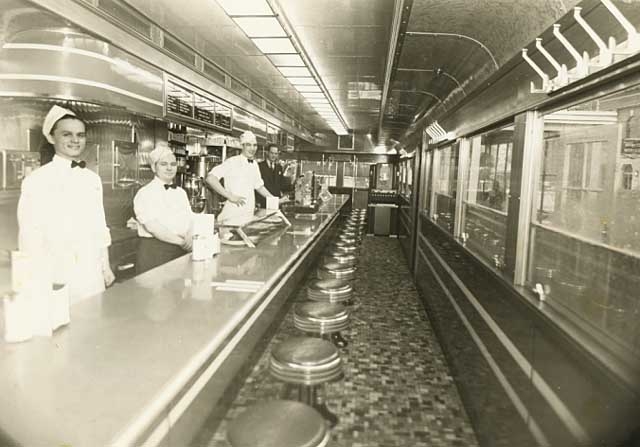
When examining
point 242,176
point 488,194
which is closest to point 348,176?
point 242,176

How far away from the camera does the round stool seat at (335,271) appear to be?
4.12 metres

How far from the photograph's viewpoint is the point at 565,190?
9.11 feet

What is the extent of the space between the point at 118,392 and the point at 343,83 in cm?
572

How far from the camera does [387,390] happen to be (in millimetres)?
3525

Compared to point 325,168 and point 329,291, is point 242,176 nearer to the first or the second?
point 329,291

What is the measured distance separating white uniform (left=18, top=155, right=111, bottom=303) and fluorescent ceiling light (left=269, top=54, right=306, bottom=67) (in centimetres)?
232

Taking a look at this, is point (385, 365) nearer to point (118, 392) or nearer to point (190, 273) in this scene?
point (190, 273)

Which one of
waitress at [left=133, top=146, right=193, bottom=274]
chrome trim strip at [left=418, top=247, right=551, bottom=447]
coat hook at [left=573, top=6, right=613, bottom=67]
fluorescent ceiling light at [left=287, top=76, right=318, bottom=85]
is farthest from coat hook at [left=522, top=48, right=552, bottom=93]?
fluorescent ceiling light at [left=287, top=76, right=318, bottom=85]

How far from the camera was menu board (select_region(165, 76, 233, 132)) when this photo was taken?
15.8 ft

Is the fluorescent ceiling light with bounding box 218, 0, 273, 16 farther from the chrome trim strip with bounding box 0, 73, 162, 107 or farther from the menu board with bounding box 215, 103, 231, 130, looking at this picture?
the menu board with bounding box 215, 103, 231, 130

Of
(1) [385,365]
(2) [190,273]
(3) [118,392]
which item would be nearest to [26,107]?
(2) [190,273]

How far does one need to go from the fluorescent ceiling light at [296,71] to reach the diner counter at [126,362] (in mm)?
3145

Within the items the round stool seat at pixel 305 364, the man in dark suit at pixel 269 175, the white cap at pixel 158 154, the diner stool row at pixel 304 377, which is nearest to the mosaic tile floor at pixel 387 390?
the diner stool row at pixel 304 377

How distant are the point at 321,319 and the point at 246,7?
1988 mm
